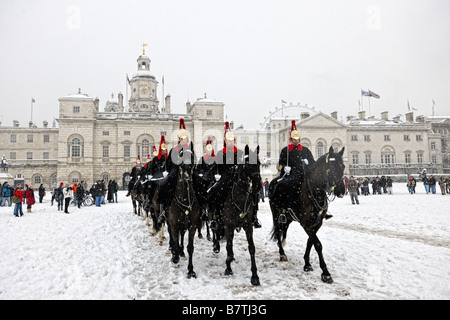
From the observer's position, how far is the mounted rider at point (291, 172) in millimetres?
6371

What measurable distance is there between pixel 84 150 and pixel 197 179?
43.0m

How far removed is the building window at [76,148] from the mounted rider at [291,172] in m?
44.7

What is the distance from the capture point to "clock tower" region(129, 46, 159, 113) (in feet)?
180

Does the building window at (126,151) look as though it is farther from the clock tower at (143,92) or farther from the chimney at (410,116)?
the chimney at (410,116)

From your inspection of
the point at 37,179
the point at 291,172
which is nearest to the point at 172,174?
the point at 291,172

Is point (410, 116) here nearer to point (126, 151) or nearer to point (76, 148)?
point (126, 151)

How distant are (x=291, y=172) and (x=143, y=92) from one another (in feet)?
176

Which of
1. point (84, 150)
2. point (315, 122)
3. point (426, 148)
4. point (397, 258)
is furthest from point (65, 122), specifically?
point (426, 148)

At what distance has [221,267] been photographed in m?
6.41

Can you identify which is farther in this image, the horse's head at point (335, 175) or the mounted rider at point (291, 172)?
the mounted rider at point (291, 172)

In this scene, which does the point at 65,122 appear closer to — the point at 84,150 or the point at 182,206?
the point at 84,150

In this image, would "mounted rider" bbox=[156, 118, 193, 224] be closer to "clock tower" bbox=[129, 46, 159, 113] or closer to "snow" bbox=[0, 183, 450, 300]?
"snow" bbox=[0, 183, 450, 300]

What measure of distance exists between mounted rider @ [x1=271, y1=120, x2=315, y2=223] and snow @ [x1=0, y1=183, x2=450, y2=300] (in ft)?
4.90

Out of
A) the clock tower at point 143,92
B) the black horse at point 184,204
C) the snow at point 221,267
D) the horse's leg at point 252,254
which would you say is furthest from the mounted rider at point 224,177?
the clock tower at point 143,92
